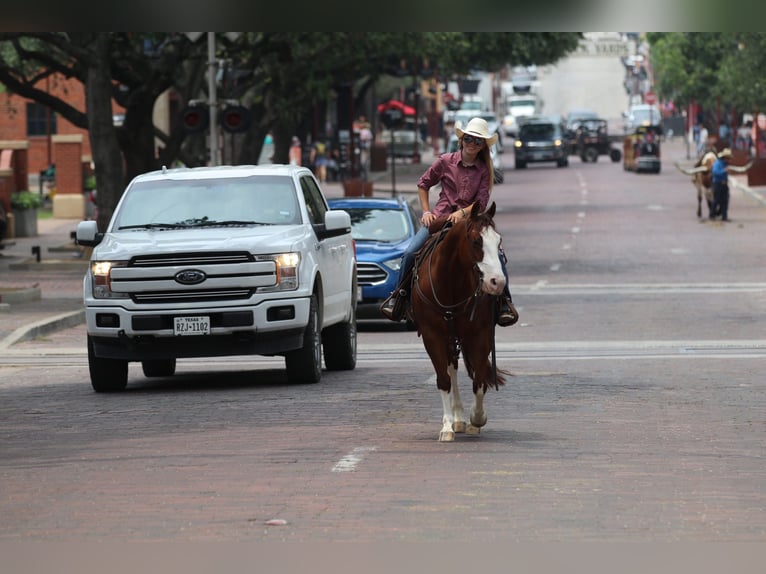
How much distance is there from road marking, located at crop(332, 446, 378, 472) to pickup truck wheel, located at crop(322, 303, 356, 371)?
5.79m

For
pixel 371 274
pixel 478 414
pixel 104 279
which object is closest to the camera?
pixel 478 414

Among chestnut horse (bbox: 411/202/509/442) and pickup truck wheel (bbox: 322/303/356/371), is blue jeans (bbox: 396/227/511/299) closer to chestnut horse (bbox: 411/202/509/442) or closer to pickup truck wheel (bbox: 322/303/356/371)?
chestnut horse (bbox: 411/202/509/442)

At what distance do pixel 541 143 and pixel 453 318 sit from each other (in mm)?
72614

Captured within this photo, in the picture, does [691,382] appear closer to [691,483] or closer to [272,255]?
[272,255]

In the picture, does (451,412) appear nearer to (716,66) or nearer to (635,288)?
(635,288)

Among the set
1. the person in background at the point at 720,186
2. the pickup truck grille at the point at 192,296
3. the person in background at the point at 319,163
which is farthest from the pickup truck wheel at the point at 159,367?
the person in background at the point at 319,163

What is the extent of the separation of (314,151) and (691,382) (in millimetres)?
56377

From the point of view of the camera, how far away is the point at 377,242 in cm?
2466

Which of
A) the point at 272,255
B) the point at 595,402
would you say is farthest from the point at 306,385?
the point at 595,402

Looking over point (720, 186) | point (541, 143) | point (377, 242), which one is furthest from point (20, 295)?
point (541, 143)

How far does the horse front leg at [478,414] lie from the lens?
12.9 metres

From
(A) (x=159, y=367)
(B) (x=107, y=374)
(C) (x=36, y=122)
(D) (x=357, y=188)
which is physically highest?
(C) (x=36, y=122)

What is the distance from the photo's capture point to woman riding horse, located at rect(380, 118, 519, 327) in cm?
1318

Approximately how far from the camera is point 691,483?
1095 centimetres
